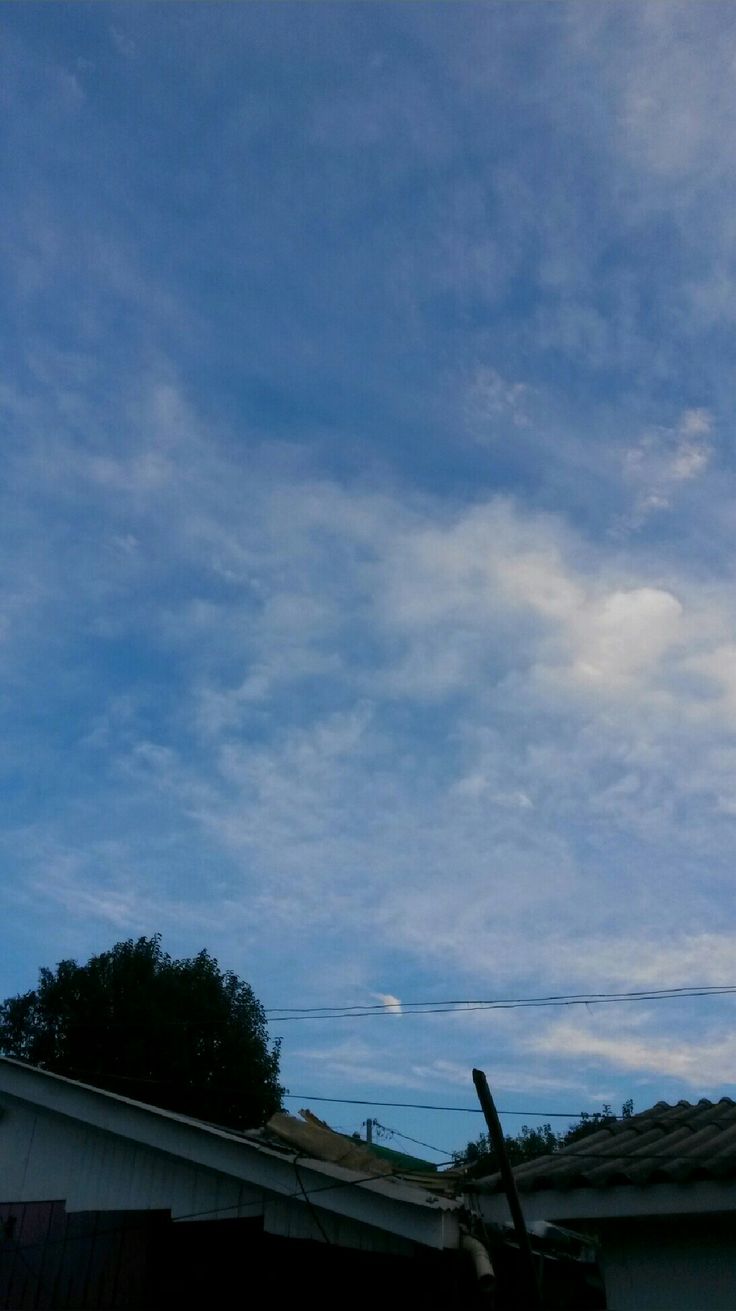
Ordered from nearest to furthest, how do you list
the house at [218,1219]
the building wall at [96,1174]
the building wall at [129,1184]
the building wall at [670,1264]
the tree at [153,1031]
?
the building wall at [670,1264], the house at [218,1219], the building wall at [129,1184], the building wall at [96,1174], the tree at [153,1031]

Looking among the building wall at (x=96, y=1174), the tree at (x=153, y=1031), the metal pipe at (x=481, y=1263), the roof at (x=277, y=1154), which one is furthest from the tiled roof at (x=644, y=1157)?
the tree at (x=153, y=1031)

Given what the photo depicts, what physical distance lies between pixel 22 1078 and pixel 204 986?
2800 centimetres

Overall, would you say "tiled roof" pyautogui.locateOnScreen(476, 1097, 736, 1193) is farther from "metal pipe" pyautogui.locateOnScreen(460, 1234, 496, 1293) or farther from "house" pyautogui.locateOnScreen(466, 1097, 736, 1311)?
"metal pipe" pyautogui.locateOnScreen(460, 1234, 496, 1293)

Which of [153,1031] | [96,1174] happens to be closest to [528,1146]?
[153,1031]

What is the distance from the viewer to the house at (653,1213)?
6250 mm

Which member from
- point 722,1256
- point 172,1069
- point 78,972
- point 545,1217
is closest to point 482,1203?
point 545,1217

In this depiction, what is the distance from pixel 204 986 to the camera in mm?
37469

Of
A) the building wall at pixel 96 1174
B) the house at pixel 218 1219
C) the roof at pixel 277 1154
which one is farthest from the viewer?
the building wall at pixel 96 1174

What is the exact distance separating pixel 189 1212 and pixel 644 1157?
15.3ft

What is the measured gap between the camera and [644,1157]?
21.8 feet

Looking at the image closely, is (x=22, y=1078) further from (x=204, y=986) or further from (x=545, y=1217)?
(x=204, y=986)

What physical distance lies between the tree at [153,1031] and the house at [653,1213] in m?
29.3

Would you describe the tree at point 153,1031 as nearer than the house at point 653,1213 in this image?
No

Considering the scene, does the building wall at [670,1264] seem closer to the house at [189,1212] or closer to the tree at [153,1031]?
the house at [189,1212]
